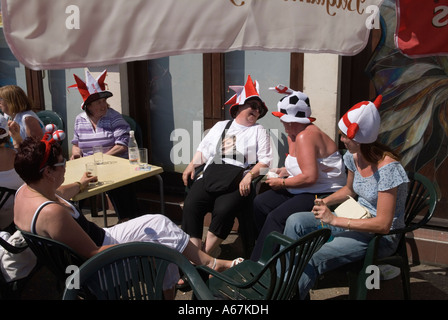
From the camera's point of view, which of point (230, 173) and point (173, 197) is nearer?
point (230, 173)

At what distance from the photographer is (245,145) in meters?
4.09

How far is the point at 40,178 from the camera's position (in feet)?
8.46

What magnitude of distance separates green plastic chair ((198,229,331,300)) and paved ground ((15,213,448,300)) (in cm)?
96

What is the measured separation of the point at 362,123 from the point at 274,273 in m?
1.06

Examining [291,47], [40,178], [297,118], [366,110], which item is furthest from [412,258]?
[40,178]

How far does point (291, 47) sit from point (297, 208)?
1464 mm

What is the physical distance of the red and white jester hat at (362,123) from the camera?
269 cm

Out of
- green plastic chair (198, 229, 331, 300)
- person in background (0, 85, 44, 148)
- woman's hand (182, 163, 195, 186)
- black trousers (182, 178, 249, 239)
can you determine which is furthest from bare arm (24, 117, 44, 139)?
green plastic chair (198, 229, 331, 300)

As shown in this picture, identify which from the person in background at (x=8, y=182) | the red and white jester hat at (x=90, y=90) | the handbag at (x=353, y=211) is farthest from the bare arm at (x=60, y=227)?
the red and white jester hat at (x=90, y=90)

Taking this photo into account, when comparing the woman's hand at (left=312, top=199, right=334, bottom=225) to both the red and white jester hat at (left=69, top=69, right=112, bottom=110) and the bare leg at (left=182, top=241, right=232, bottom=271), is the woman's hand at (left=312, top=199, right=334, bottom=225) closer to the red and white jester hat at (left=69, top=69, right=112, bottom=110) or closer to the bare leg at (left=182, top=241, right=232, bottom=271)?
the bare leg at (left=182, top=241, right=232, bottom=271)

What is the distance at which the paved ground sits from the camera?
3.50 metres

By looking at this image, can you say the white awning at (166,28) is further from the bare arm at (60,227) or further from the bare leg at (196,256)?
the bare leg at (196,256)

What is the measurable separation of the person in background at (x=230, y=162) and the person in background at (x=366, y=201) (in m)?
1.14
